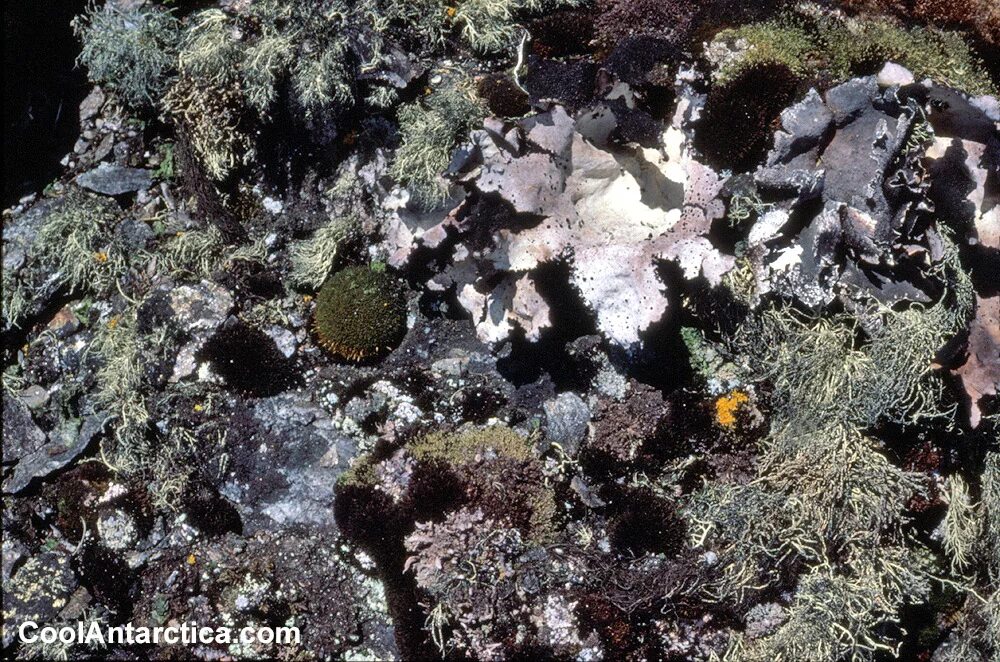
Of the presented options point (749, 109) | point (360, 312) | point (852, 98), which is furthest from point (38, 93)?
point (852, 98)

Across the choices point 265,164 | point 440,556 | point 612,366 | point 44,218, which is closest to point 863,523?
point 612,366

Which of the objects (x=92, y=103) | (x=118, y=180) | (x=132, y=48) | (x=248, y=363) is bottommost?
(x=248, y=363)

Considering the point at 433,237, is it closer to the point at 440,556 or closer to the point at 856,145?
the point at 440,556

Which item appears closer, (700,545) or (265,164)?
(700,545)

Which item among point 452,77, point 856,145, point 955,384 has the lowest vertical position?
point 955,384

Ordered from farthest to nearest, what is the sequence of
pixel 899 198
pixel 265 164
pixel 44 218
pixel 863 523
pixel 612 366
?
pixel 44 218, pixel 265 164, pixel 612 366, pixel 863 523, pixel 899 198

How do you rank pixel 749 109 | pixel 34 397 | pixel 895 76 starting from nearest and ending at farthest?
pixel 895 76
pixel 749 109
pixel 34 397

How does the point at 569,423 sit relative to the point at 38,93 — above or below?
below

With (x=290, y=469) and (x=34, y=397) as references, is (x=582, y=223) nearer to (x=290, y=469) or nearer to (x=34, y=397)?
(x=290, y=469)
